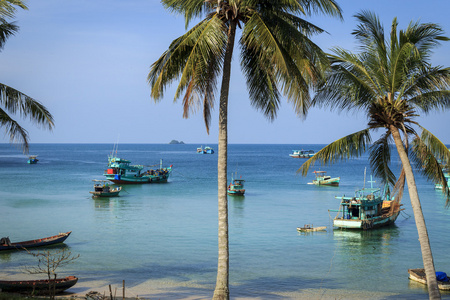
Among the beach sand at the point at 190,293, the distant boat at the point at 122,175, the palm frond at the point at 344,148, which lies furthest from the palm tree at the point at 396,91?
the distant boat at the point at 122,175

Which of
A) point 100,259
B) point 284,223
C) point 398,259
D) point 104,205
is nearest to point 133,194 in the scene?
point 104,205

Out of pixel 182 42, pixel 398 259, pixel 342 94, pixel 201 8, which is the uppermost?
pixel 201 8

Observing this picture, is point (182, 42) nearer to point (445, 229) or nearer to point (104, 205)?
point (445, 229)

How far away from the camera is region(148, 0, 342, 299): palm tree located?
12453 mm

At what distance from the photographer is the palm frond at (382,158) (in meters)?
16.1

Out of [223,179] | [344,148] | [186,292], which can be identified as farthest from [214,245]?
[223,179]

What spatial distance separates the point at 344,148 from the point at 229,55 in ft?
15.3

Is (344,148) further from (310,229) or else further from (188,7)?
(310,229)

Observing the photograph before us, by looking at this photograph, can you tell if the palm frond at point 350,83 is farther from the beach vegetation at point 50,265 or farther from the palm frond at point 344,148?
the beach vegetation at point 50,265

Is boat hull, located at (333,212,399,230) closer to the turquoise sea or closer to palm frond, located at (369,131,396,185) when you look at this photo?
the turquoise sea

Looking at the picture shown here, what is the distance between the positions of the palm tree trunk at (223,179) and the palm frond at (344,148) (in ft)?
9.11

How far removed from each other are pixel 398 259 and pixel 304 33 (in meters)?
20.5

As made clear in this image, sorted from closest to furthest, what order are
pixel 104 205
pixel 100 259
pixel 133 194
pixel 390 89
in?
pixel 390 89
pixel 100 259
pixel 104 205
pixel 133 194

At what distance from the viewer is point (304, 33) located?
13.6 meters
